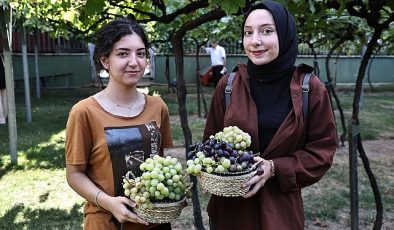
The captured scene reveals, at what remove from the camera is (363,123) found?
10.6 metres

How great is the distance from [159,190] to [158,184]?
26mm

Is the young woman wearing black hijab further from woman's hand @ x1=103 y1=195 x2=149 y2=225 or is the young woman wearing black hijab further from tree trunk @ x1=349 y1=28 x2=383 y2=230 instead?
tree trunk @ x1=349 y1=28 x2=383 y2=230

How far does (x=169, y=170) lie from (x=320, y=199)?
13.3 ft

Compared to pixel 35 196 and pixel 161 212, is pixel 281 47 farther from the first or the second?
pixel 35 196

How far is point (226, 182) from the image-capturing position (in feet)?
5.42

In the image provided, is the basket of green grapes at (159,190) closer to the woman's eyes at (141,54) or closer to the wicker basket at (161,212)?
the wicker basket at (161,212)

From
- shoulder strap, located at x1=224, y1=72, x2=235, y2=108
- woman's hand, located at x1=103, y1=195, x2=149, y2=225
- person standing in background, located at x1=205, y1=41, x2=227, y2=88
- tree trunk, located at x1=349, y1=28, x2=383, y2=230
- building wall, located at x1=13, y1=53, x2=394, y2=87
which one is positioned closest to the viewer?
woman's hand, located at x1=103, y1=195, x2=149, y2=225

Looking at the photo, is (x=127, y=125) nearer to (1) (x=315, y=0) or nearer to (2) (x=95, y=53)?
(2) (x=95, y=53)

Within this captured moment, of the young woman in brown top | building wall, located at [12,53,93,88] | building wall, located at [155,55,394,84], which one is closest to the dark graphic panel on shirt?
the young woman in brown top

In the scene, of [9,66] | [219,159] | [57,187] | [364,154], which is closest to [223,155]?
[219,159]

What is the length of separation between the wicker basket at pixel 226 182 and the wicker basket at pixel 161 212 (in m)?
0.13

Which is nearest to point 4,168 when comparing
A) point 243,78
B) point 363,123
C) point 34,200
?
point 34,200

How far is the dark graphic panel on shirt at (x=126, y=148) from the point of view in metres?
1.87

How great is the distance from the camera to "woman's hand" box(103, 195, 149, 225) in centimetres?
173
